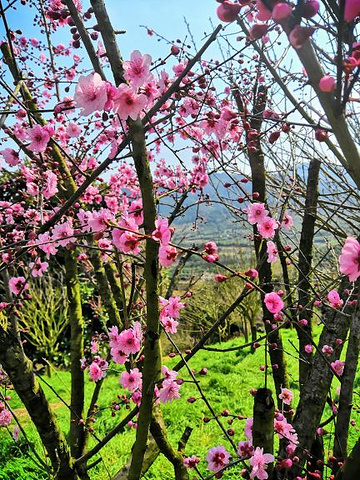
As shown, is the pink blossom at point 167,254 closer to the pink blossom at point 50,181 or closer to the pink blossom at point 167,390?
the pink blossom at point 167,390

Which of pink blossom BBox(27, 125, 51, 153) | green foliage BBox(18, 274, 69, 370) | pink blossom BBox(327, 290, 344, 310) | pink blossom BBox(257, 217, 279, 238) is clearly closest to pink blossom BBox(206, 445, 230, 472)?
pink blossom BBox(327, 290, 344, 310)

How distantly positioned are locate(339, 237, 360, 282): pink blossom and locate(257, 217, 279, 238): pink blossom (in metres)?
1.31

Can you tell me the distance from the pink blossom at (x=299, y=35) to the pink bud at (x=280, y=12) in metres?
0.03

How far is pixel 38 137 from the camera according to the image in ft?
6.84

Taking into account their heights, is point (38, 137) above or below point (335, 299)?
above

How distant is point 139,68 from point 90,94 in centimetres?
20

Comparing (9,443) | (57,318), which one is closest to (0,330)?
(9,443)

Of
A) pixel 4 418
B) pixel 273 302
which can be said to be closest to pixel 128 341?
pixel 273 302

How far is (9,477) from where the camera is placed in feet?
12.4

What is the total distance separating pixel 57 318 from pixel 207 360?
438cm

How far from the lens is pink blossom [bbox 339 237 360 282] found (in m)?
0.97

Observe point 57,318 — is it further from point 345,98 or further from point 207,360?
point 345,98

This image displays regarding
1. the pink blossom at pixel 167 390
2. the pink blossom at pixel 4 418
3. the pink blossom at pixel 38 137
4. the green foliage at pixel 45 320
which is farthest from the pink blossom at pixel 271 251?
the green foliage at pixel 45 320

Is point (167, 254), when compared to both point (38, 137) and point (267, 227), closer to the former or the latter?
point (267, 227)
